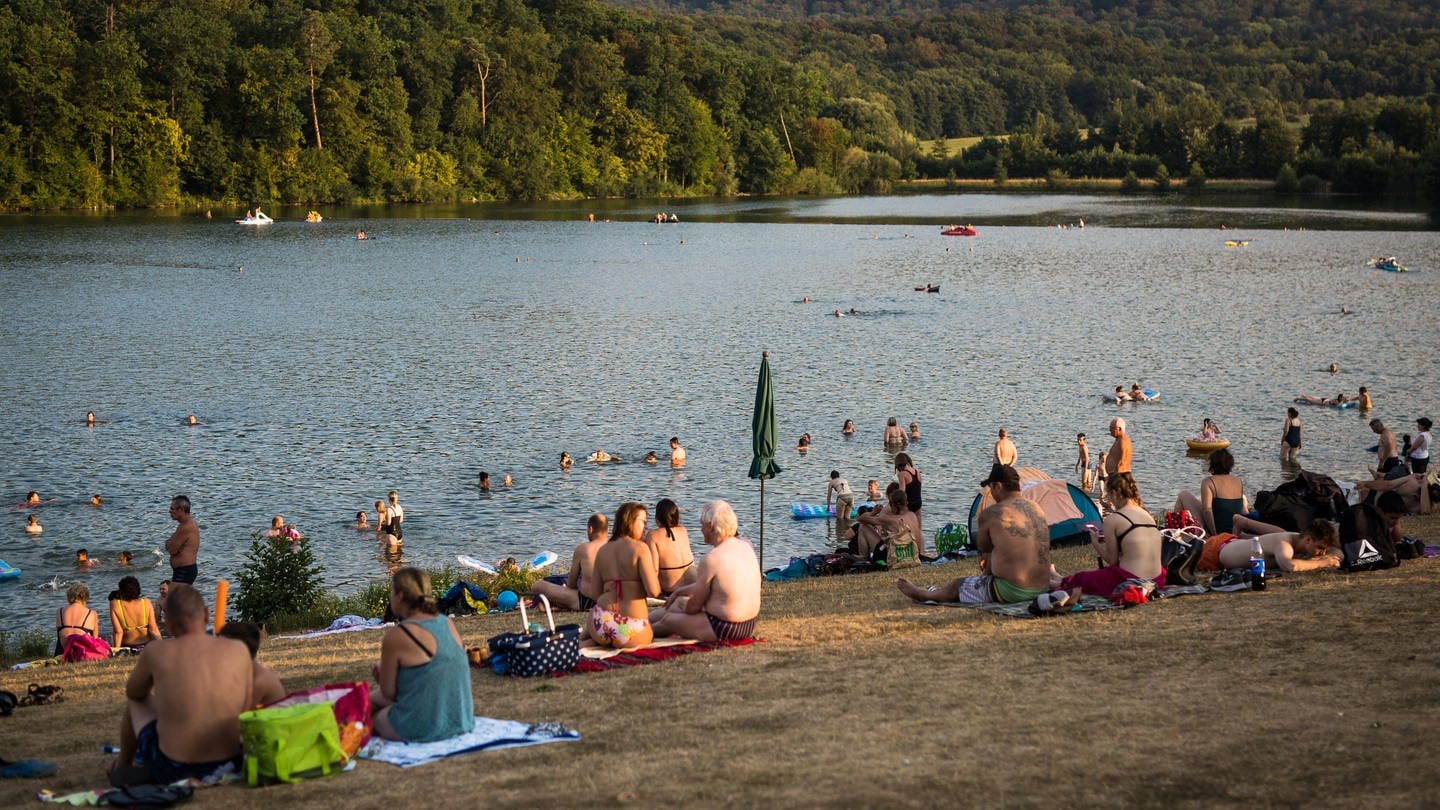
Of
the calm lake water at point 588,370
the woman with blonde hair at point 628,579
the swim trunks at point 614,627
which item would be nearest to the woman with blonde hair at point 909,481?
the calm lake water at point 588,370

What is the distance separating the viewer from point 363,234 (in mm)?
81250

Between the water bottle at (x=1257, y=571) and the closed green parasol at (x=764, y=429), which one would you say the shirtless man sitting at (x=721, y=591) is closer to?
the water bottle at (x=1257, y=571)

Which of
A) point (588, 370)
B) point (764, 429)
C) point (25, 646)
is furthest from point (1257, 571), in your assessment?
point (588, 370)

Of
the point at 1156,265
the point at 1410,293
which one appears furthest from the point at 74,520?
the point at 1156,265

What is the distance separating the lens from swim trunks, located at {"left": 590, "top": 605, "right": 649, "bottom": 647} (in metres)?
9.99

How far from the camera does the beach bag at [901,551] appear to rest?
Result: 630 inches

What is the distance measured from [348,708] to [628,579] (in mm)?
2912

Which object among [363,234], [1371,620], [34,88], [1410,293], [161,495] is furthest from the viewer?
[34,88]

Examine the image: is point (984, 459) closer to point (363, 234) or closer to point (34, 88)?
point (363, 234)

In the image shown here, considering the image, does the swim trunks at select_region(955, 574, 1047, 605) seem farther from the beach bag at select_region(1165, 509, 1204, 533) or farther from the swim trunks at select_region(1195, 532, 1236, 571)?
the beach bag at select_region(1165, 509, 1204, 533)

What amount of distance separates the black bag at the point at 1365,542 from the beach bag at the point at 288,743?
8933mm

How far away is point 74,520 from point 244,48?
94.0 metres

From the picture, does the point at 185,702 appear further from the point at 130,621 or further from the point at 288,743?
the point at 130,621

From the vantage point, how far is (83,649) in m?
13.1
